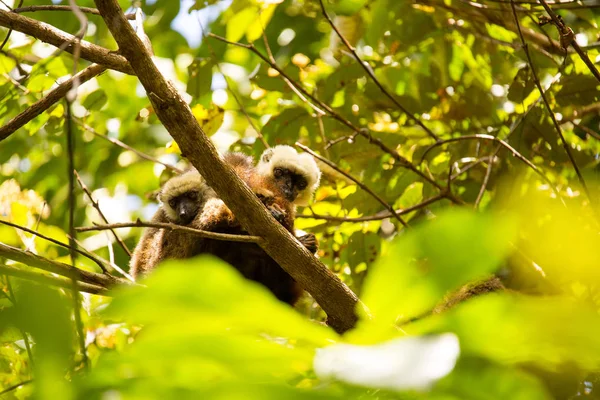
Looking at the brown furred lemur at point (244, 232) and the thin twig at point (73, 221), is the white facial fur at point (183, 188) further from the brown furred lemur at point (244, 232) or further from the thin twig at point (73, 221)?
the thin twig at point (73, 221)

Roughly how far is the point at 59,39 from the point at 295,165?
2724mm

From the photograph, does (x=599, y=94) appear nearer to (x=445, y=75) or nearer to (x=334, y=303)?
(x=445, y=75)

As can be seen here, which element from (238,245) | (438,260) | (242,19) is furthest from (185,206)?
(438,260)

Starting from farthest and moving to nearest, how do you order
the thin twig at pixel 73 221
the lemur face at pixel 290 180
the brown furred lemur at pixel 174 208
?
1. the lemur face at pixel 290 180
2. the brown furred lemur at pixel 174 208
3. the thin twig at pixel 73 221

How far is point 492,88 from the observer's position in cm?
634

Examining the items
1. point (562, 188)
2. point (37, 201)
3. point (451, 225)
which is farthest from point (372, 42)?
point (451, 225)

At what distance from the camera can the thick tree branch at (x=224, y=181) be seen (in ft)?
8.64

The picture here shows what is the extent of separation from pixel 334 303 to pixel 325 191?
2.57m

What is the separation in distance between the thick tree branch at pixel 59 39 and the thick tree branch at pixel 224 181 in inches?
8.7

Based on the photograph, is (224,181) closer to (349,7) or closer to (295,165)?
(349,7)

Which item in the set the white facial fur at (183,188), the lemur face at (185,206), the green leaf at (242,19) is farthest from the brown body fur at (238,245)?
the green leaf at (242,19)

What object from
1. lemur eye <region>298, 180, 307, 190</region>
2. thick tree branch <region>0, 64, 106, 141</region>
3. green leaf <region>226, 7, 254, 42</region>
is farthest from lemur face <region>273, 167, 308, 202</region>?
thick tree branch <region>0, 64, 106, 141</region>

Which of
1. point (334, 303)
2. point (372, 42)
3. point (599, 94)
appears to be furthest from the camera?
point (372, 42)

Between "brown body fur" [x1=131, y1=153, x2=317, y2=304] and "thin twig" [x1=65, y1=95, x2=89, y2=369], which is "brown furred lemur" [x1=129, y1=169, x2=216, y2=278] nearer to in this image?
"brown body fur" [x1=131, y1=153, x2=317, y2=304]
